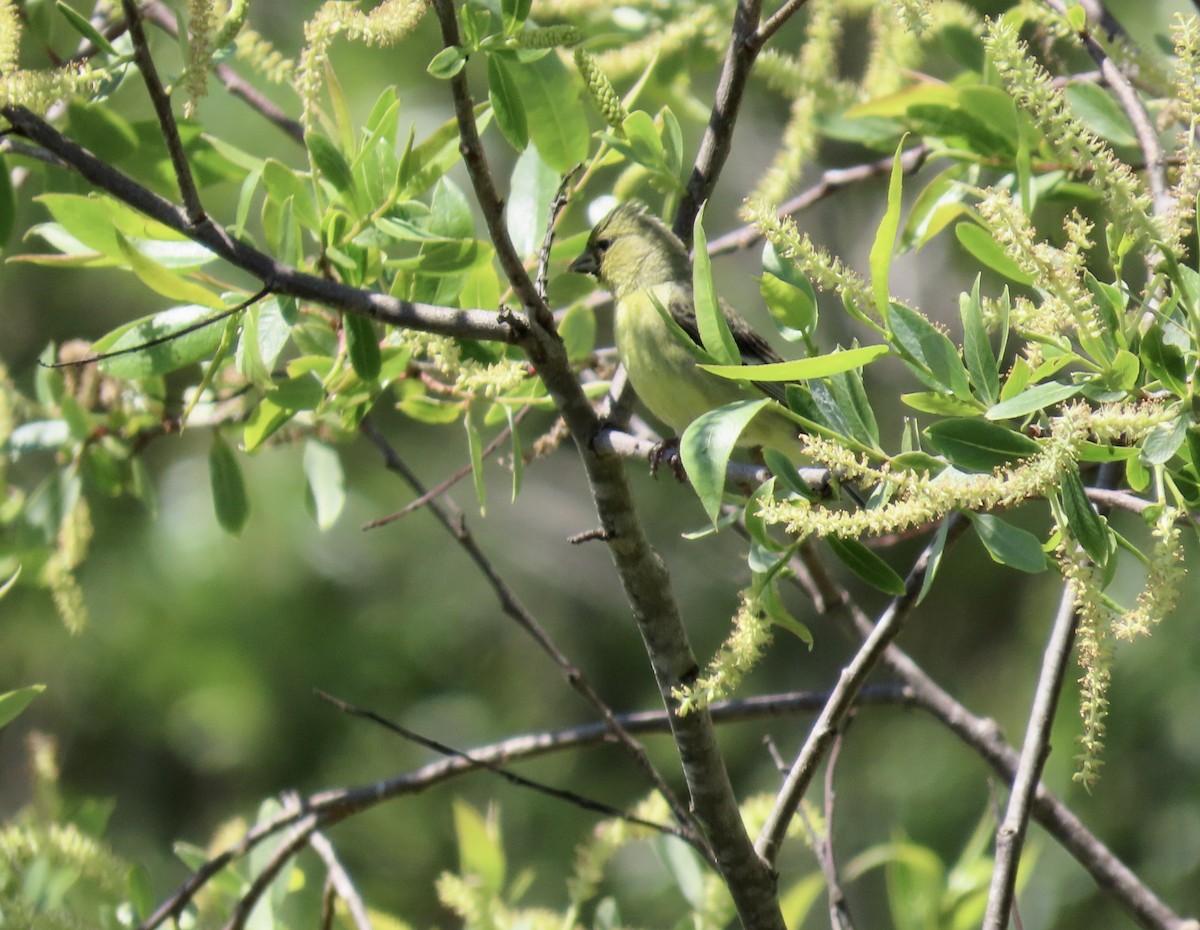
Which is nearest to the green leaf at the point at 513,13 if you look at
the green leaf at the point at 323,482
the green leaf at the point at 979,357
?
the green leaf at the point at 979,357

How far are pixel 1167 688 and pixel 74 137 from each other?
553cm

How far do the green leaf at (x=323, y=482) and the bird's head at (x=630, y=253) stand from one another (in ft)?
4.10

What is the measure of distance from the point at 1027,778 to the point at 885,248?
1209 mm

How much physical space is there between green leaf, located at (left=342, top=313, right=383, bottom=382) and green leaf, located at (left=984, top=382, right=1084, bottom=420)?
1.23 metres

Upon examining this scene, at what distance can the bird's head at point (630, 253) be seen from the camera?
422 centimetres

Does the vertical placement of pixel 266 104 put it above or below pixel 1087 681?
above

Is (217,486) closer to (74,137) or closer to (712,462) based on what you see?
(74,137)

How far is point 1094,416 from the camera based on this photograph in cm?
145

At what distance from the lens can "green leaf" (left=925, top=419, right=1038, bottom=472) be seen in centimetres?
154

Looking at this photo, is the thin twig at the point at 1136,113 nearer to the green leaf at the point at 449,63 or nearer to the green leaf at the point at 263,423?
the green leaf at the point at 449,63

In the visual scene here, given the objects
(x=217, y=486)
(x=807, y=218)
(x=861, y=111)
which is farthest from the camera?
(x=807, y=218)

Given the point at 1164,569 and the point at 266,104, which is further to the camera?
the point at 266,104

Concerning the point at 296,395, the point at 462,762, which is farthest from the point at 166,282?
the point at 462,762

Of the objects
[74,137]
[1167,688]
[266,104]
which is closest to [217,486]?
[74,137]
